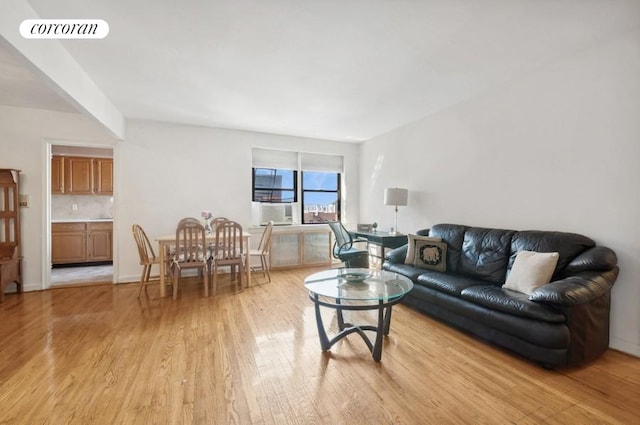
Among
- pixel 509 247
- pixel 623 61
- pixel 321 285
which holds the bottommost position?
pixel 321 285

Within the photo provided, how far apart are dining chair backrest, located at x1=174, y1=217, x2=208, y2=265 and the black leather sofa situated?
9.11ft

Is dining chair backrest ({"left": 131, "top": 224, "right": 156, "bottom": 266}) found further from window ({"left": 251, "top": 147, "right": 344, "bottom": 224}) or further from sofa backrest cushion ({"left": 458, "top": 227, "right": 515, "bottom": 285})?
sofa backrest cushion ({"left": 458, "top": 227, "right": 515, "bottom": 285})

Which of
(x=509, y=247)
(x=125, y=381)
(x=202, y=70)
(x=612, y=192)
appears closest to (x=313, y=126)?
(x=202, y=70)

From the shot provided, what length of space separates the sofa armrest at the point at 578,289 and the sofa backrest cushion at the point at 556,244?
0.76 ft

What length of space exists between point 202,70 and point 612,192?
13.1 ft

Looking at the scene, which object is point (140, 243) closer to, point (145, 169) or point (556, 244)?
point (145, 169)

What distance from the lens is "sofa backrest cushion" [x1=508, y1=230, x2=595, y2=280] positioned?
97.2 inches

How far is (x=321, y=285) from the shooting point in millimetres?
2582

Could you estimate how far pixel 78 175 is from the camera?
5559mm

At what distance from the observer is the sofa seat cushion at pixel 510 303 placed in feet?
6.67

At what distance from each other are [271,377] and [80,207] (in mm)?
6229

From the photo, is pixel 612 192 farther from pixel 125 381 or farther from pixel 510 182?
pixel 125 381

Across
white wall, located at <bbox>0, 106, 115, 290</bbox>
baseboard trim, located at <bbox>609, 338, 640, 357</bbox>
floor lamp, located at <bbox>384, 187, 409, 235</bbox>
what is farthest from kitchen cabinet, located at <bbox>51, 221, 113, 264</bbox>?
baseboard trim, located at <bbox>609, 338, 640, 357</bbox>

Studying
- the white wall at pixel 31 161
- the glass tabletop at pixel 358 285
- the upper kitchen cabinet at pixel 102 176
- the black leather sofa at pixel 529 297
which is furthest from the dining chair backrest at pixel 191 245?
the upper kitchen cabinet at pixel 102 176
